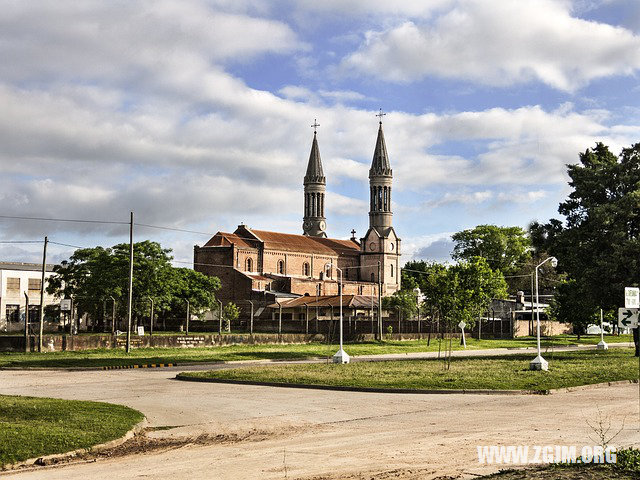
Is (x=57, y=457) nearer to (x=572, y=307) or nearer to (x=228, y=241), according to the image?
(x=572, y=307)

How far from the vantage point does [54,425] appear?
1516 centimetres

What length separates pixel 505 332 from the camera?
291 feet

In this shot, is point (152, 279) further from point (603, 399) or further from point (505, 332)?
point (603, 399)

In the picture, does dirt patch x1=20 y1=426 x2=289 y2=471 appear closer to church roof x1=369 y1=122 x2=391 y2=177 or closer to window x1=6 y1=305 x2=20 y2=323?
window x1=6 y1=305 x2=20 y2=323

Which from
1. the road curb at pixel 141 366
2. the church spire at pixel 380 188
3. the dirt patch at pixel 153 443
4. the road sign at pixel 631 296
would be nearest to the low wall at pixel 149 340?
the road curb at pixel 141 366

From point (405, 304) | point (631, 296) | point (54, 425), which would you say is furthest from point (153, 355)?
point (405, 304)

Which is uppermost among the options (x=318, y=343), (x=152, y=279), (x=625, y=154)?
(x=625, y=154)

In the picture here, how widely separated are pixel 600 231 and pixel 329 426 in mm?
29710

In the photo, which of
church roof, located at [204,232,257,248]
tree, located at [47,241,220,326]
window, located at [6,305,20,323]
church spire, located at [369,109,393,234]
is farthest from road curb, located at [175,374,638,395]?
church spire, located at [369,109,393,234]

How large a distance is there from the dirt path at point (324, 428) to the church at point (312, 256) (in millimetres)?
66698

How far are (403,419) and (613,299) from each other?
27.6 meters

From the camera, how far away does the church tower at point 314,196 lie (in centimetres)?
14100

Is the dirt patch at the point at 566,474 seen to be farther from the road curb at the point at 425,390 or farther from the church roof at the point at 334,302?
the church roof at the point at 334,302

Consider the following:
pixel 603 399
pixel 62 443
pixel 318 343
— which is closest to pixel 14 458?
pixel 62 443
